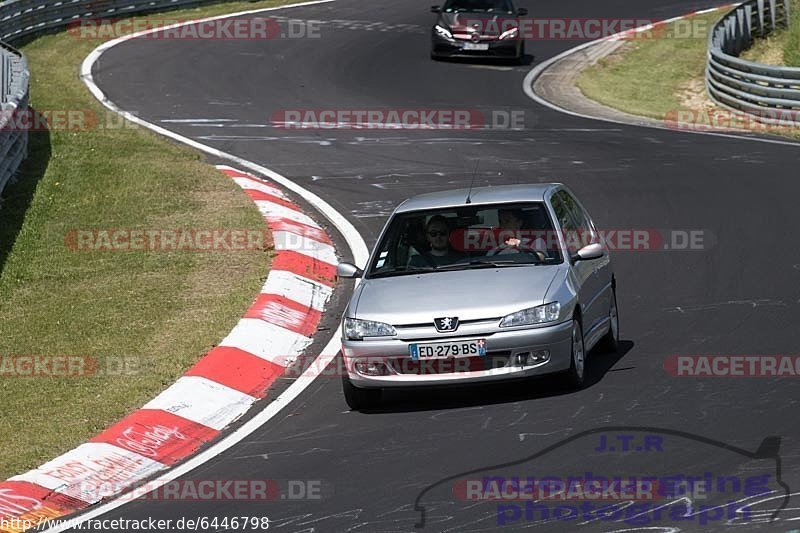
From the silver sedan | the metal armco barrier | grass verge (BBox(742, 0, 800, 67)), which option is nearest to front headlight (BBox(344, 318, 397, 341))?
the silver sedan

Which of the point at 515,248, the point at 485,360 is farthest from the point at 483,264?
the point at 485,360

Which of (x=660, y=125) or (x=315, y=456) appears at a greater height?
(x=315, y=456)

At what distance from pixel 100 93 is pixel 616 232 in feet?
45.4

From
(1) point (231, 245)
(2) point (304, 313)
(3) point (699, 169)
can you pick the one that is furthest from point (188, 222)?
(3) point (699, 169)

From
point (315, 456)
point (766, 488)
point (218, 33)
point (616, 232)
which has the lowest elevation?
point (218, 33)

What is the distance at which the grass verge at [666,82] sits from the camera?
26.5 metres

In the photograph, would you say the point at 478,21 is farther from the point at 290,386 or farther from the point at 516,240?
the point at 290,386

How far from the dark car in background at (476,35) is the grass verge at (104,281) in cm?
1107

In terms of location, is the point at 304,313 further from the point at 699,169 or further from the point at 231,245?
the point at 699,169

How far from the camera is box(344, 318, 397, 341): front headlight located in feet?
32.7

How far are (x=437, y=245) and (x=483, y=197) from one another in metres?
0.65

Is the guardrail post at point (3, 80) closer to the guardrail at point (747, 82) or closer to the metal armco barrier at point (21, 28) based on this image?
the metal armco barrier at point (21, 28)

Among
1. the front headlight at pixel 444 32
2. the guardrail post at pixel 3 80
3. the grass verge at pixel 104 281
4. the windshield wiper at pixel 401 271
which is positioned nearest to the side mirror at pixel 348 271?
the windshield wiper at pixel 401 271

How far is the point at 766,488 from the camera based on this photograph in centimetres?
762
